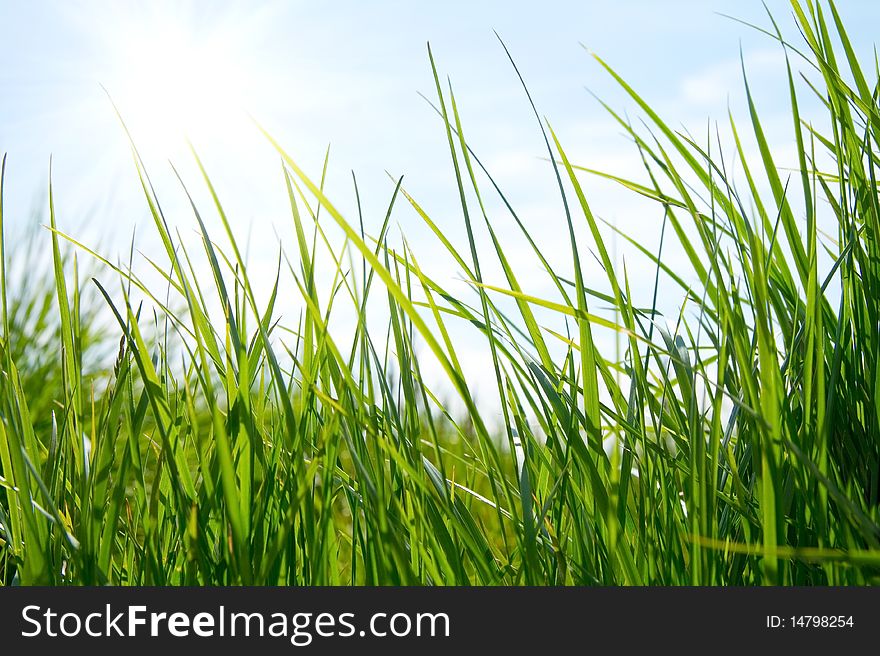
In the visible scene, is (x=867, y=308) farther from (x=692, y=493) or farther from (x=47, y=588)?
(x=47, y=588)

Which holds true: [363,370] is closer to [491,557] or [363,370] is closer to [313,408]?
[313,408]

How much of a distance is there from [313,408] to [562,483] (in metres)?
0.22

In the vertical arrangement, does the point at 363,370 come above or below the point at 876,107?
below

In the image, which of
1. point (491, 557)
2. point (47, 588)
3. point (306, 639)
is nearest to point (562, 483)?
point (491, 557)

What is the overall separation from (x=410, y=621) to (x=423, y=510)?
3.6 inches

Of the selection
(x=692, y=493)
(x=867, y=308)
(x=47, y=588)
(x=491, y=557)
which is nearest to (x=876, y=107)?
(x=867, y=308)

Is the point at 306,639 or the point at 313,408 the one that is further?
the point at 313,408

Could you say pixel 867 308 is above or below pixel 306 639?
above

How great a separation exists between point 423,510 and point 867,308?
35cm

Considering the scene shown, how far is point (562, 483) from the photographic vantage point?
500mm

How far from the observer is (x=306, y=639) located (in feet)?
1.37

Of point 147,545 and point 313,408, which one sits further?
point 313,408

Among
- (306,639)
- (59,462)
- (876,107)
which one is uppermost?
(876,107)

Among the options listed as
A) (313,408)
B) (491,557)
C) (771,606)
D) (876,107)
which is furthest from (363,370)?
(876,107)
